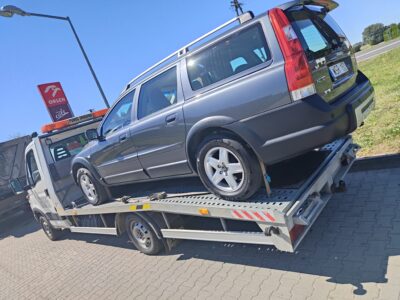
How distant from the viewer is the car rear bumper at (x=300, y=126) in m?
3.04

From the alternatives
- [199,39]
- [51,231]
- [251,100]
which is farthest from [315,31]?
[51,231]

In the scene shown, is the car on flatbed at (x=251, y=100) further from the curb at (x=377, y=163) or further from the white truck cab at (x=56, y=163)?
the white truck cab at (x=56, y=163)

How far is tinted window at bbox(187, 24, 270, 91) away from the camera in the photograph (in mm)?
3260

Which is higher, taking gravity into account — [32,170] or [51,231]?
[32,170]

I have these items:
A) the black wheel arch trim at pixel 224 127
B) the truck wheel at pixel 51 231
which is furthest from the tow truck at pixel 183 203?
the black wheel arch trim at pixel 224 127

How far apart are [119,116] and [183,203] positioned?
1781 mm

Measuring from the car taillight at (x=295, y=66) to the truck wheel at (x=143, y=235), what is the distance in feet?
9.17

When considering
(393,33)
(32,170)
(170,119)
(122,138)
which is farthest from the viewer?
(393,33)

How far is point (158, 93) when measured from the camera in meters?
4.36

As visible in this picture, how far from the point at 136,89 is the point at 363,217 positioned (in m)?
3.26

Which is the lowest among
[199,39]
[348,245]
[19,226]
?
[348,245]

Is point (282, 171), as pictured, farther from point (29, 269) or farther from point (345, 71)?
point (29, 269)

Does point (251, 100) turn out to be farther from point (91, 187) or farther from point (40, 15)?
point (40, 15)

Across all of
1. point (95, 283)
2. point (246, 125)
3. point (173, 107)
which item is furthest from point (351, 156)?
point (95, 283)
